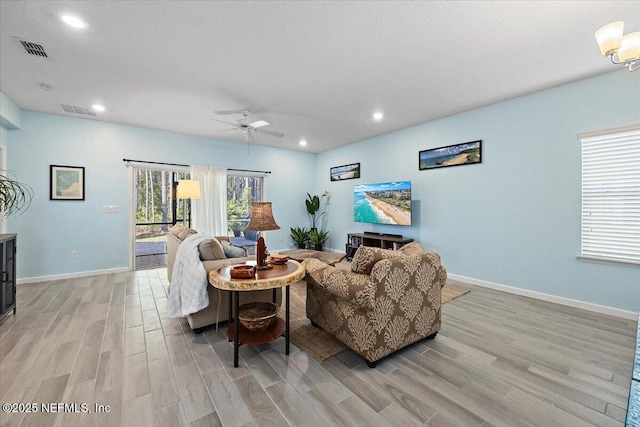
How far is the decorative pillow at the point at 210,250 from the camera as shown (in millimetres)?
2717

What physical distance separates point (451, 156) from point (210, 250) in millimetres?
3917

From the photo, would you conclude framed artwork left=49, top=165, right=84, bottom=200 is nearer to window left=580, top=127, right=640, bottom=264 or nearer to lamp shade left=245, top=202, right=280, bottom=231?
lamp shade left=245, top=202, right=280, bottom=231

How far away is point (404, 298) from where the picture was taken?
6.93 ft

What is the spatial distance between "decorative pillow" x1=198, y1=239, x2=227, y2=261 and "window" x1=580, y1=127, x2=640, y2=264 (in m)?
4.22

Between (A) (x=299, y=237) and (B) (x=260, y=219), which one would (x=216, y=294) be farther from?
(A) (x=299, y=237)

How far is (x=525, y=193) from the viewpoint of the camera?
3570 mm

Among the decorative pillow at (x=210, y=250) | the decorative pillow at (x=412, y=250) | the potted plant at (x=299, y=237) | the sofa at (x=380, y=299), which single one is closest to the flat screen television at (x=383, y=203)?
the potted plant at (x=299, y=237)

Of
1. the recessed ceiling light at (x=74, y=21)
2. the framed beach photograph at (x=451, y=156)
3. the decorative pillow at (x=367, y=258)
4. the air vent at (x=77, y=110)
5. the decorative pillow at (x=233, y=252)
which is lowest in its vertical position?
the decorative pillow at (x=233, y=252)

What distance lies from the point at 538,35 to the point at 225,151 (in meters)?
5.39

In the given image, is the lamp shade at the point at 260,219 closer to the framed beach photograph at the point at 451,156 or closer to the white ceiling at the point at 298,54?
the white ceiling at the point at 298,54

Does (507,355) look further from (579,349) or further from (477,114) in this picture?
(477,114)

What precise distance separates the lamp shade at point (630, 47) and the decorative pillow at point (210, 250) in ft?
11.7

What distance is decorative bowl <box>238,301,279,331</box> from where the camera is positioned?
2172 millimetres

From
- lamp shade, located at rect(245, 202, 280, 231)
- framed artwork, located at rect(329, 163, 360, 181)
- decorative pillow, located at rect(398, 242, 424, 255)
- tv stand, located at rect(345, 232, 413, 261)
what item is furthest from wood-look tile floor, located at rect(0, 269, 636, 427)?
framed artwork, located at rect(329, 163, 360, 181)
